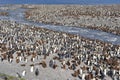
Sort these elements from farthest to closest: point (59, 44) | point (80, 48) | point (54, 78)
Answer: point (59, 44)
point (80, 48)
point (54, 78)

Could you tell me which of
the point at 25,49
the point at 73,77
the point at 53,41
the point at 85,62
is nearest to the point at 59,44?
the point at 53,41

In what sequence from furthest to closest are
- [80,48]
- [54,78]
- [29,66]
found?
[80,48]
[29,66]
[54,78]

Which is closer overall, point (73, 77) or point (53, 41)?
point (73, 77)

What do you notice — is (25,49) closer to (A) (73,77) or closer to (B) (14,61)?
(B) (14,61)

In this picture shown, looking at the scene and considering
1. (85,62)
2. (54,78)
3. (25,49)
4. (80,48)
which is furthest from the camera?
(80,48)

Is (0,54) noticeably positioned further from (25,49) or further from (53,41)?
(53,41)

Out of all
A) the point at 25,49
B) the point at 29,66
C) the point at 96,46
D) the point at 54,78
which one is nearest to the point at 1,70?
the point at 29,66

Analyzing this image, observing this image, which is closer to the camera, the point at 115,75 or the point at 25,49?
the point at 115,75

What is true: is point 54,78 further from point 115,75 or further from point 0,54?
point 0,54

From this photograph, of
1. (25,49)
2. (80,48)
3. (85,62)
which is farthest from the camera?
(80,48)
